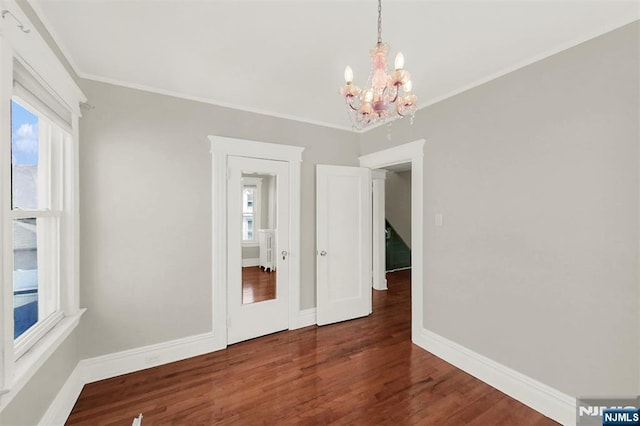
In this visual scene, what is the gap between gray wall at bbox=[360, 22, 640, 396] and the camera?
1.62 metres

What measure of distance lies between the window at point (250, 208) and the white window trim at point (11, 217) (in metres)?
1.39

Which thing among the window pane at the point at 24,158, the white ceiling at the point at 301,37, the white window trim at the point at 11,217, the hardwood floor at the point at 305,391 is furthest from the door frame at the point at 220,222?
the window pane at the point at 24,158

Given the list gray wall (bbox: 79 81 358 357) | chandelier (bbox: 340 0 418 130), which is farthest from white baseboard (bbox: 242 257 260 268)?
chandelier (bbox: 340 0 418 130)

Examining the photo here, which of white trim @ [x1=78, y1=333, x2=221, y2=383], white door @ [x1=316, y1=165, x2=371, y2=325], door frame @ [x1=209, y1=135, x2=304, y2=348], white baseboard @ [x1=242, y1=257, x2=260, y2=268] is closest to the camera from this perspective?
white trim @ [x1=78, y1=333, x2=221, y2=383]

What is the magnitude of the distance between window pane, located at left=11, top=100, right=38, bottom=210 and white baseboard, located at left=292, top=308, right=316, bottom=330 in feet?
8.64

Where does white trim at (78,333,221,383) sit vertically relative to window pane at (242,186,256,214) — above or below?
below

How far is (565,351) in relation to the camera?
6.03 feet

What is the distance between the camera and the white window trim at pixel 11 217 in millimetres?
1146

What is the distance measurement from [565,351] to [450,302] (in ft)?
2.84

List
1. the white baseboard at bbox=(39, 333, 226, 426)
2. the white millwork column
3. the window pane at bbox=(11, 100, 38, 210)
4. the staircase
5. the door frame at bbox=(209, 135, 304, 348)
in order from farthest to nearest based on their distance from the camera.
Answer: the staircase
the white millwork column
the door frame at bbox=(209, 135, 304, 348)
the white baseboard at bbox=(39, 333, 226, 426)
the window pane at bbox=(11, 100, 38, 210)

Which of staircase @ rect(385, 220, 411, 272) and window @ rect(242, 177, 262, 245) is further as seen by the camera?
staircase @ rect(385, 220, 411, 272)

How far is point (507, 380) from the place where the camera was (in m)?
2.12

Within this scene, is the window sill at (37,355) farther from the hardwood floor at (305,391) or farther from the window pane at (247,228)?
the window pane at (247,228)

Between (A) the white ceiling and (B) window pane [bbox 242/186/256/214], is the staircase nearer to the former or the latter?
(B) window pane [bbox 242/186/256/214]
